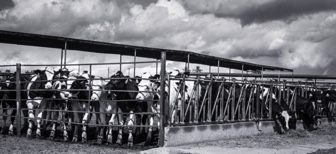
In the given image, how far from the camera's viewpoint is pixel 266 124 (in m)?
14.2

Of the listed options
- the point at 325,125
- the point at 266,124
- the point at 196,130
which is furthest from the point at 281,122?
the point at 196,130

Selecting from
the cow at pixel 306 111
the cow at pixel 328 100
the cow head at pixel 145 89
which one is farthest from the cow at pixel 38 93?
the cow at pixel 328 100

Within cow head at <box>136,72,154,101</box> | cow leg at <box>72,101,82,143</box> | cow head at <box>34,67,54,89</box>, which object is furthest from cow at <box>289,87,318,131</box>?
cow head at <box>34,67,54,89</box>

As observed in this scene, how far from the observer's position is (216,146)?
34.0 ft

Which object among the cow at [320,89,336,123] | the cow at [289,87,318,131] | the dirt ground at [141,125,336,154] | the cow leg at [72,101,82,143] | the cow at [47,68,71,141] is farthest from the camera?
the cow at [320,89,336,123]

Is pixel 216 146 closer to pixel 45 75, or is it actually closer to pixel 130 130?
pixel 130 130

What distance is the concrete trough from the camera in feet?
32.7

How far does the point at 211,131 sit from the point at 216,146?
1.09m

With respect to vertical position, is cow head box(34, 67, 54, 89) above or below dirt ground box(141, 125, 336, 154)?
above

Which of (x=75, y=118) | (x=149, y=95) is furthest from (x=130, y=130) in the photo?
(x=75, y=118)

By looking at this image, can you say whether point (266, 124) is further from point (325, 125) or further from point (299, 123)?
point (325, 125)

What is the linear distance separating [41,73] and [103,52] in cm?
461

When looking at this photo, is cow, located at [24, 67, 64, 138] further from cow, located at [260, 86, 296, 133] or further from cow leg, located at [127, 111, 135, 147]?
cow, located at [260, 86, 296, 133]

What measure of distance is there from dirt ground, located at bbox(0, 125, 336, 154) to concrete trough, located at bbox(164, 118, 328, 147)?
0.25 meters
